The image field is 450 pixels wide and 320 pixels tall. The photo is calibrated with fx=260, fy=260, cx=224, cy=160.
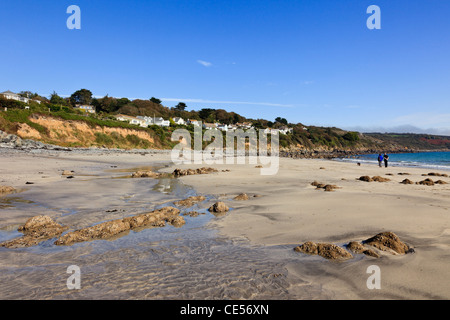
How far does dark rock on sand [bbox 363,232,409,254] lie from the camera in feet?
15.9

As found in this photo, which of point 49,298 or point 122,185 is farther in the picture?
point 122,185

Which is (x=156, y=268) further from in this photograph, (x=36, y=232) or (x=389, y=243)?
(x=389, y=243)

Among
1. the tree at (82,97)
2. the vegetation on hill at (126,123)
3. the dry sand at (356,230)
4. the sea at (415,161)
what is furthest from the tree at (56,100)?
the dry sand at (356,230)

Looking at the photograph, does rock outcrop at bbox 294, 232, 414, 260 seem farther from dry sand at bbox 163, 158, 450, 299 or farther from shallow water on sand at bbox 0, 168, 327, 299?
shallow water on sand at bbox 0, 168, 327, 299

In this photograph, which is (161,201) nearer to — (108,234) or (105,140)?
(108,234)

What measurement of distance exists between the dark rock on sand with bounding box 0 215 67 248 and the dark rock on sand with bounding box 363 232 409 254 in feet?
22.4

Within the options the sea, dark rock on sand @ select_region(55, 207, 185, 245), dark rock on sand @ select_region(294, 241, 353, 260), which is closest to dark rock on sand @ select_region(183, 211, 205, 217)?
dark rock on sand @ select_region(55, 207, 185, 245)

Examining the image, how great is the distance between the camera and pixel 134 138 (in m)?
58.5

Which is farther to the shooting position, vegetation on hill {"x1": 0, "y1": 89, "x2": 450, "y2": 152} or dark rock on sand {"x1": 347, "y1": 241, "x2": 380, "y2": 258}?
vegetation on hill {"x1": 0, "y1": 89, "x2": 450, "y2": 152}

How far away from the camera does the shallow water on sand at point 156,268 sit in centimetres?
362

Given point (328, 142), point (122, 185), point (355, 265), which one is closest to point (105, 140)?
point (122, 185)

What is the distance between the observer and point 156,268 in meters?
4.36

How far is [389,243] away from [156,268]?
4.36 metres

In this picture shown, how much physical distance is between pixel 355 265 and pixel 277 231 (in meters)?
2.15
